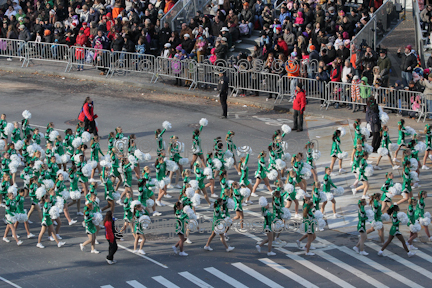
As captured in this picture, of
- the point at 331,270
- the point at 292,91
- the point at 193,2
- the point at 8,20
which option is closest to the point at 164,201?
the point at 331,270

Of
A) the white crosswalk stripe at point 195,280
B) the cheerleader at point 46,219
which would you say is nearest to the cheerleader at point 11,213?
the cheerleader at point 46,219

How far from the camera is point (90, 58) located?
3072cm

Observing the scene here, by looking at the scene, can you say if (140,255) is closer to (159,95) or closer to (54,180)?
(54,180)

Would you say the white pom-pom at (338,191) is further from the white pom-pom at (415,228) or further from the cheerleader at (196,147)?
the cheerleader at (196,147)

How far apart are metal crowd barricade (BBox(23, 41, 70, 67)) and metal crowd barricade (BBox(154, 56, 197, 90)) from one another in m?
4.67

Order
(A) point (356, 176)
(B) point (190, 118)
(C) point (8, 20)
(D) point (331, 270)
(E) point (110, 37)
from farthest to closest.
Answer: (C) point (8, 20) → (E) point (110, 37) → (B) point (190, 118) → (A) point (356, 176) → (D) point (331, 270)

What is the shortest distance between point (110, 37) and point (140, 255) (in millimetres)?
16716

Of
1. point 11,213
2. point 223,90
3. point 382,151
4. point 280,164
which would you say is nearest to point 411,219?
point 280,164

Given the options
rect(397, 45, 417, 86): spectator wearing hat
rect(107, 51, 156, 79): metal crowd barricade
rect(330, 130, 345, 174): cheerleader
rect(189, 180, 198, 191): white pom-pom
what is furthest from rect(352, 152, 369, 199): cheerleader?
rect(107, 51, 156, 79): metal crowd barricade

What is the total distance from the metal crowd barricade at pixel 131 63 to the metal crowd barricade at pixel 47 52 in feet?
7.99

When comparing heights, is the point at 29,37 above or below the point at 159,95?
above

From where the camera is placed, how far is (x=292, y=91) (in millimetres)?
26688

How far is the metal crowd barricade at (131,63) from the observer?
2936 cm

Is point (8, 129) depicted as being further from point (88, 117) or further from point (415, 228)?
point (415, 228)
